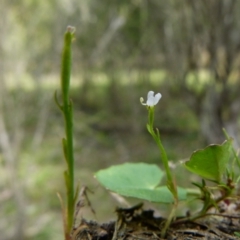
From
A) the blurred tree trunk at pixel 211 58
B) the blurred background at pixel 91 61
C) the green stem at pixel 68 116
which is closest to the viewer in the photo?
the green stem at pixel 68 116

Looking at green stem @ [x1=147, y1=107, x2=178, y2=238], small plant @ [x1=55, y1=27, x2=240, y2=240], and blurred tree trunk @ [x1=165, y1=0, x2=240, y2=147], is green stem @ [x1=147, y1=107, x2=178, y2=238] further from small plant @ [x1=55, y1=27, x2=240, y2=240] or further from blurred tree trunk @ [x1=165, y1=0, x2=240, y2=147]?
blurred tree trunk @ [x1=165, y1=0, x2=240, y2=147]

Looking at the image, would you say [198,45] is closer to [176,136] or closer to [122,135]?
[176,136]

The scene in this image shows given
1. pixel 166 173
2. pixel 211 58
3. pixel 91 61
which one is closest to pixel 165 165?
pixel 166 173

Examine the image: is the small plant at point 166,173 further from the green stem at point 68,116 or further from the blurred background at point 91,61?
the blurred background at point 91,61

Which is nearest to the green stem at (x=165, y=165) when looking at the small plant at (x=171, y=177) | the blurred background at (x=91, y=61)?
the small plant at (x=171, y=177)

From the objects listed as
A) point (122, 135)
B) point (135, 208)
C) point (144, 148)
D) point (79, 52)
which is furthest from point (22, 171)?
point (135, 208)

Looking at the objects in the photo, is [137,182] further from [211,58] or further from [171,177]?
[211,58]

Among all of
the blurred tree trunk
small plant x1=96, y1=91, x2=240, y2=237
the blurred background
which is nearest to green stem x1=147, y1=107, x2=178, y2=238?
small plant x1=96, y1=91, x2=240, y2=237

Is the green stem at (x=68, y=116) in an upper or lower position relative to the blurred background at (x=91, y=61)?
lower
